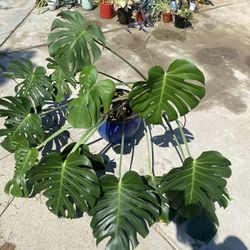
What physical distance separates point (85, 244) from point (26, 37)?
3.07 m

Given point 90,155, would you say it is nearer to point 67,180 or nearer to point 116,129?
point 67,180

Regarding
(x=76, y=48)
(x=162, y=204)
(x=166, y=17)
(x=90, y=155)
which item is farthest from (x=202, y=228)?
(x=166, y=17)

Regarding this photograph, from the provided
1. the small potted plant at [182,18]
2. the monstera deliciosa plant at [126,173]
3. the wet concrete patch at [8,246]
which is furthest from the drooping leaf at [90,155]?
the small potted plant at [182,18]

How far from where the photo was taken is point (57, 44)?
2.26m

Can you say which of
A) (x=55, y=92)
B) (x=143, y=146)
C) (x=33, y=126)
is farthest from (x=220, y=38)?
(x=33, y=126)

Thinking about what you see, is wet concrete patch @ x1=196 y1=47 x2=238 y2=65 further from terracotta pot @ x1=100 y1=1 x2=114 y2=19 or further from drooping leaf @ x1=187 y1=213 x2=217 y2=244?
drooping leaf @ x1=187 y1=213 x2=217 y2=244

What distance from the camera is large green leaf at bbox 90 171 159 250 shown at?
197 cm

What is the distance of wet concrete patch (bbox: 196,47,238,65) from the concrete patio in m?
0.01

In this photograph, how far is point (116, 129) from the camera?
2.74m

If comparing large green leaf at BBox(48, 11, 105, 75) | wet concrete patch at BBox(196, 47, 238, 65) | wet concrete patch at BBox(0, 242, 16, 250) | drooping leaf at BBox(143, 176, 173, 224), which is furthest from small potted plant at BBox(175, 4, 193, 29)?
wet concrete patch at BBox(0, 242, 16, 250)

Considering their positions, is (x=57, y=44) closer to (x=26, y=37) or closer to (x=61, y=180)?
(x=61, y=180)

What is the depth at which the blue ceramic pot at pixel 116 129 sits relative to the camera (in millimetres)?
2697

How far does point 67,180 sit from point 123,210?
0.37 metres

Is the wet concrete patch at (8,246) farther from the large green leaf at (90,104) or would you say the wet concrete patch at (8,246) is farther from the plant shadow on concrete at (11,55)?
the plant shadow on concrete at (11,55)
